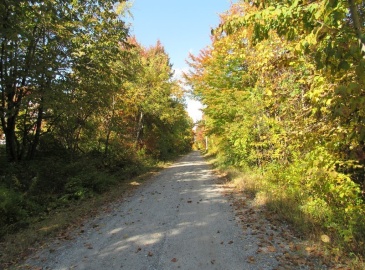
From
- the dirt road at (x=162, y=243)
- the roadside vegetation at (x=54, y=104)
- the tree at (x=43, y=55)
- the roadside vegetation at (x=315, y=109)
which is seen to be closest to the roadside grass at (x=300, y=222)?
the roadside vegetation at (x=315, y=109)

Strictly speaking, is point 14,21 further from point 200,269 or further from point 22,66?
point 200,269

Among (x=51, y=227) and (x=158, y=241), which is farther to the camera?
(x=51, y=227)

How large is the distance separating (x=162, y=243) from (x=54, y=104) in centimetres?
623

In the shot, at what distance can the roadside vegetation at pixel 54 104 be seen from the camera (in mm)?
8359

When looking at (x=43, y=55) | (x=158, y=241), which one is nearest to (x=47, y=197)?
(x=43, y=55)

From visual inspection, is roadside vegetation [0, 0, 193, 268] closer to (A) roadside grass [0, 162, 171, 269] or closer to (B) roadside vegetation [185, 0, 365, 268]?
(A) roadside grass [0, 162, 171, 269]

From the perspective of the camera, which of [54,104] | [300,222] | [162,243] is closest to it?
[162,243]

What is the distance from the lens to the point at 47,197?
9430 millimetres

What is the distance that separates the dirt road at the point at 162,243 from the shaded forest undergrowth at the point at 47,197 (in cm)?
61

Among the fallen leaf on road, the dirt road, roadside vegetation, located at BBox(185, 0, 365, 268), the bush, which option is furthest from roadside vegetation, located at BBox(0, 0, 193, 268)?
roadside vegetation, located at BBox(185, 0, 365, 268)

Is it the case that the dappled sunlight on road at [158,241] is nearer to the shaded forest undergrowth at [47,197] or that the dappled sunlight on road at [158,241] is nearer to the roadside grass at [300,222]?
the shaded forest undergrowth at [47,197]

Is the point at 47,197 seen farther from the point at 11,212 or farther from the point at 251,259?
the point at 251,259

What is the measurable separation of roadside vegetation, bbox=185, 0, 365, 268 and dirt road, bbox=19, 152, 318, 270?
1321 mm

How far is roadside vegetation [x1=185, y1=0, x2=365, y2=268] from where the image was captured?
9.27ft
